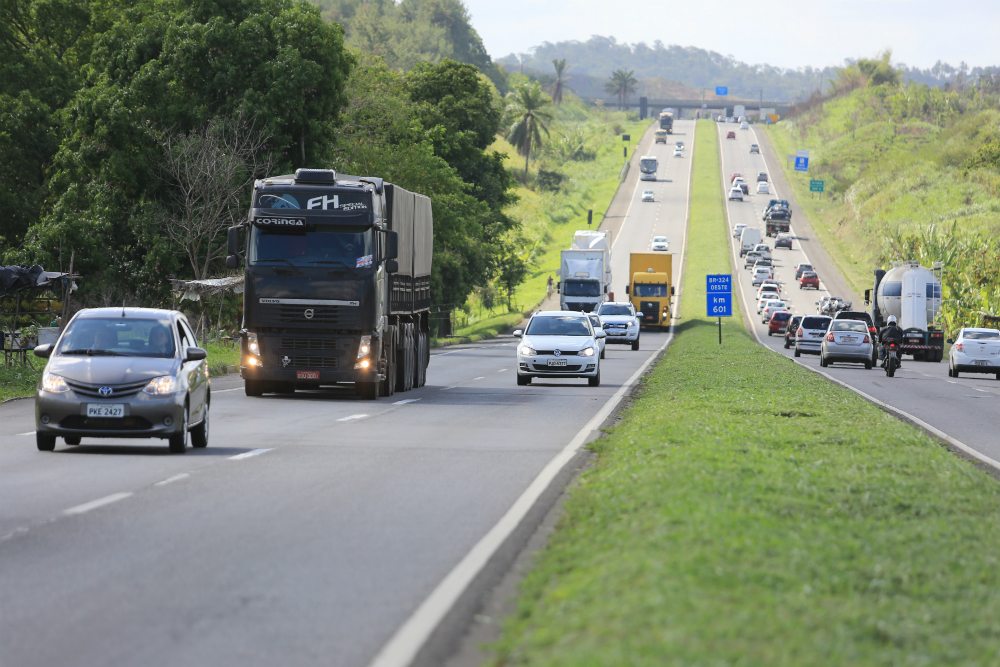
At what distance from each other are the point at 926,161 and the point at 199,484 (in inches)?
6212

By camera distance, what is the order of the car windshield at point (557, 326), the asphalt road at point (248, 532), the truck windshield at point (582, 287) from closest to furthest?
the asphalt road at point (248, 532)
the car windshield at point (557, 326)
the truck windshield at point (582, 287)

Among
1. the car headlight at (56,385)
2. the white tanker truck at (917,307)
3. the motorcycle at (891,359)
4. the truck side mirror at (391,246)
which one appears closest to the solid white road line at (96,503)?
the car headlight at (56,385)

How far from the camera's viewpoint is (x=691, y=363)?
45312mm

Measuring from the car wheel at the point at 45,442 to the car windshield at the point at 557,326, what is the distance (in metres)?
19.4

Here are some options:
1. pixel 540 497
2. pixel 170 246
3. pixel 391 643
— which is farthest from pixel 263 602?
pixel 170 246

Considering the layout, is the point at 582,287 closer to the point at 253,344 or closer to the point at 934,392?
the point at 934,392

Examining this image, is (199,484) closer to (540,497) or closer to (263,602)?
(540,497)

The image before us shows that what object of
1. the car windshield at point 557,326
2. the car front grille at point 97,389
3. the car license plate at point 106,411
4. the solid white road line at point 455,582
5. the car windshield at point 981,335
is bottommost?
the solid white road line at point 455,582

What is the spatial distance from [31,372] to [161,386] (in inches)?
662

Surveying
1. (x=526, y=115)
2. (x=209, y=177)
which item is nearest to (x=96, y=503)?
(x=209, y=177)

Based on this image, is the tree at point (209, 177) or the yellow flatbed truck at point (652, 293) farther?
the yellow flatbed truck at point (652, 293)

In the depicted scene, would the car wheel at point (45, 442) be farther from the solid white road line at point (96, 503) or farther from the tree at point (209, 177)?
the tree at point (209, 177)

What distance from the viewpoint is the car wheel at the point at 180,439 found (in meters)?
18.6

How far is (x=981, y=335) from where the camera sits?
48875mm
